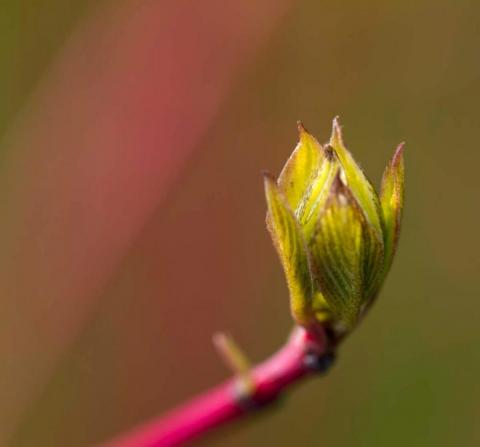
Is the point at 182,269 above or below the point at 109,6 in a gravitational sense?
below

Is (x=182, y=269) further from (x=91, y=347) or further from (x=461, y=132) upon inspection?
(x=461, y=132)

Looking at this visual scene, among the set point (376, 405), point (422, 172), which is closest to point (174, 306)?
point (376, 405)

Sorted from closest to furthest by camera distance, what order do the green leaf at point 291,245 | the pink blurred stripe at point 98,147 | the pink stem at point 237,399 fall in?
the green leaf at point 291,245 → the pink stem at point 237,399 → the pink blurred stripe at point 98,147

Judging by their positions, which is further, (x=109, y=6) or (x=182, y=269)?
(x=182, y=269)

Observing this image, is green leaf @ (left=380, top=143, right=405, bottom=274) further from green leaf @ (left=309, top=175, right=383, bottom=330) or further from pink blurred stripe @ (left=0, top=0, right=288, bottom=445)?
pink blurred stripe @ (left=0, top=0, right=288, bottom=445)

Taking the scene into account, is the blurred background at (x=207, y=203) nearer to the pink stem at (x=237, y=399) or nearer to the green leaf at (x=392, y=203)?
the pink stem at (x=237, y=399)

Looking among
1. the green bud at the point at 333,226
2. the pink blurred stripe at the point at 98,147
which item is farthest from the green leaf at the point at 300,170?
the pink blurred stripe at the point at 98,147
